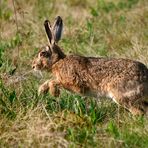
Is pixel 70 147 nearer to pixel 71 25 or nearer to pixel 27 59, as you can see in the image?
pixel 27 59

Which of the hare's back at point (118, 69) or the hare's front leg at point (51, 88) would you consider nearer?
the hare's back at point (118, 69)

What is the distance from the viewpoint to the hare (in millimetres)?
7242

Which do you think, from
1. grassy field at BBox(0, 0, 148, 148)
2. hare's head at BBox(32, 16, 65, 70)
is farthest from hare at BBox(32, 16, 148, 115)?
grassy field at BBox(0, 0, 148, 148)

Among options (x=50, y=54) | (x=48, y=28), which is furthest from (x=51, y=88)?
(x=48, y=28)

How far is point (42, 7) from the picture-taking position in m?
12.9

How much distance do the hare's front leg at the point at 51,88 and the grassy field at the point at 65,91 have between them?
3.9 inches

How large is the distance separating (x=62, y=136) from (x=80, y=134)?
171 millimetres

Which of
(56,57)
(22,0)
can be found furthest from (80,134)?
(22,0)

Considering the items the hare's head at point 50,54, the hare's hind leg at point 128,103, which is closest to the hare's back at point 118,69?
the hare's hind leg at point 128,103

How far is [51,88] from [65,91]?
245 mm

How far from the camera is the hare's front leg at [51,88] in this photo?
304 inches

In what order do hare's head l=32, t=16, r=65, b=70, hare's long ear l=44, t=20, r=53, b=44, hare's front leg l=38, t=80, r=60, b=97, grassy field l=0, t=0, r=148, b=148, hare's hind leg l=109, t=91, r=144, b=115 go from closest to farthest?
grassy field l=0, t=0, r=148, b=148 < hare's hind leg l=109, t=91, r=144, b=115 < hare's front leg l=38, t=80, r=60, b=97 < hare's long ear l=44, t=20, r=53, b=44 < hare's head l=32, t=16, r=65, b=70

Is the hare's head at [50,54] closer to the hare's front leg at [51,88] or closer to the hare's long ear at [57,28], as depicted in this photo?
the hare's long ear at [57,28]

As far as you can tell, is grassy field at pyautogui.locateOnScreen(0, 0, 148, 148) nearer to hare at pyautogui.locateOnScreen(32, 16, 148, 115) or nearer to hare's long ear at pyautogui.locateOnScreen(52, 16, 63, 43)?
hare at pyautogui.locateOnScreen(32, 16, 148, 115)
